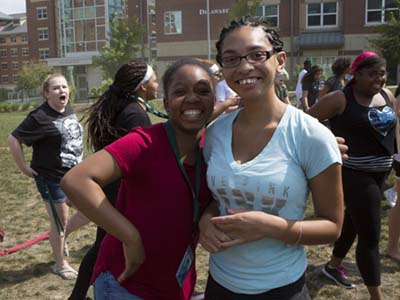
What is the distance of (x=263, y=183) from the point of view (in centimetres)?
173

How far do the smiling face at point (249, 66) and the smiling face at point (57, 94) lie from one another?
114 inches

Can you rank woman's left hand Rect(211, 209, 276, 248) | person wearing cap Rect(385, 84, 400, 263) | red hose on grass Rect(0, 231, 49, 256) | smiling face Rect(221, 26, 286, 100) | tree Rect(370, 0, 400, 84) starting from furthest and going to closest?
tree Rect(370, 0, 400, 84)
red hose on grass Rect(0, 231, 49, 256)
person wearing cap Rect(385, 84, 400, 263)
smiling face Rect(221, 26, 286, 100)
woman's left hand Rect(211, 209, 276, 248)

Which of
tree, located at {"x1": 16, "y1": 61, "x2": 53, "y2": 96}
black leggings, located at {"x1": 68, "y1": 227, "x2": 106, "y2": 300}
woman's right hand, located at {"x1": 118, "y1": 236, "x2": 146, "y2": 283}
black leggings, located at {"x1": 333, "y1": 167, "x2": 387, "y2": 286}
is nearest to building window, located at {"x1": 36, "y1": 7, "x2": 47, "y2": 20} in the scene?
tree, located at {"x1": 16, "y1": 61, "x2": 53, "y2": 96}

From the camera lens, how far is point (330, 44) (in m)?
36.4

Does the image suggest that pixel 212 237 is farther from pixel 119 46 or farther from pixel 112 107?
pixel 119 46

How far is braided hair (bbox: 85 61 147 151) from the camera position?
9.92 feet

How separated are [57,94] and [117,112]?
1.55 metres

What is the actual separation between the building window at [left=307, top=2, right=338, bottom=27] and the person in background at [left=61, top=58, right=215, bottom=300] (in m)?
38.2

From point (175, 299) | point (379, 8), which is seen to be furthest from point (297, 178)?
point (379, 8)

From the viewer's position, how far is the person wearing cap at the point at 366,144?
3307mm

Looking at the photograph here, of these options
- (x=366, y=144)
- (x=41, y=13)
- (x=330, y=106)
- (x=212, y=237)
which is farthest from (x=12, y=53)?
(x=212, y=237)

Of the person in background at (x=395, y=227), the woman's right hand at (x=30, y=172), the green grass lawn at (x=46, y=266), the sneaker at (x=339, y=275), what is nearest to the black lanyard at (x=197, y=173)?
the green grass lawn at (x=46, y=266)

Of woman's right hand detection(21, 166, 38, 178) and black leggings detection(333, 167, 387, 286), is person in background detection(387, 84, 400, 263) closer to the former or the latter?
black leggings detection(333, 167, 387, 286)

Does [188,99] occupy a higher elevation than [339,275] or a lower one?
higher
